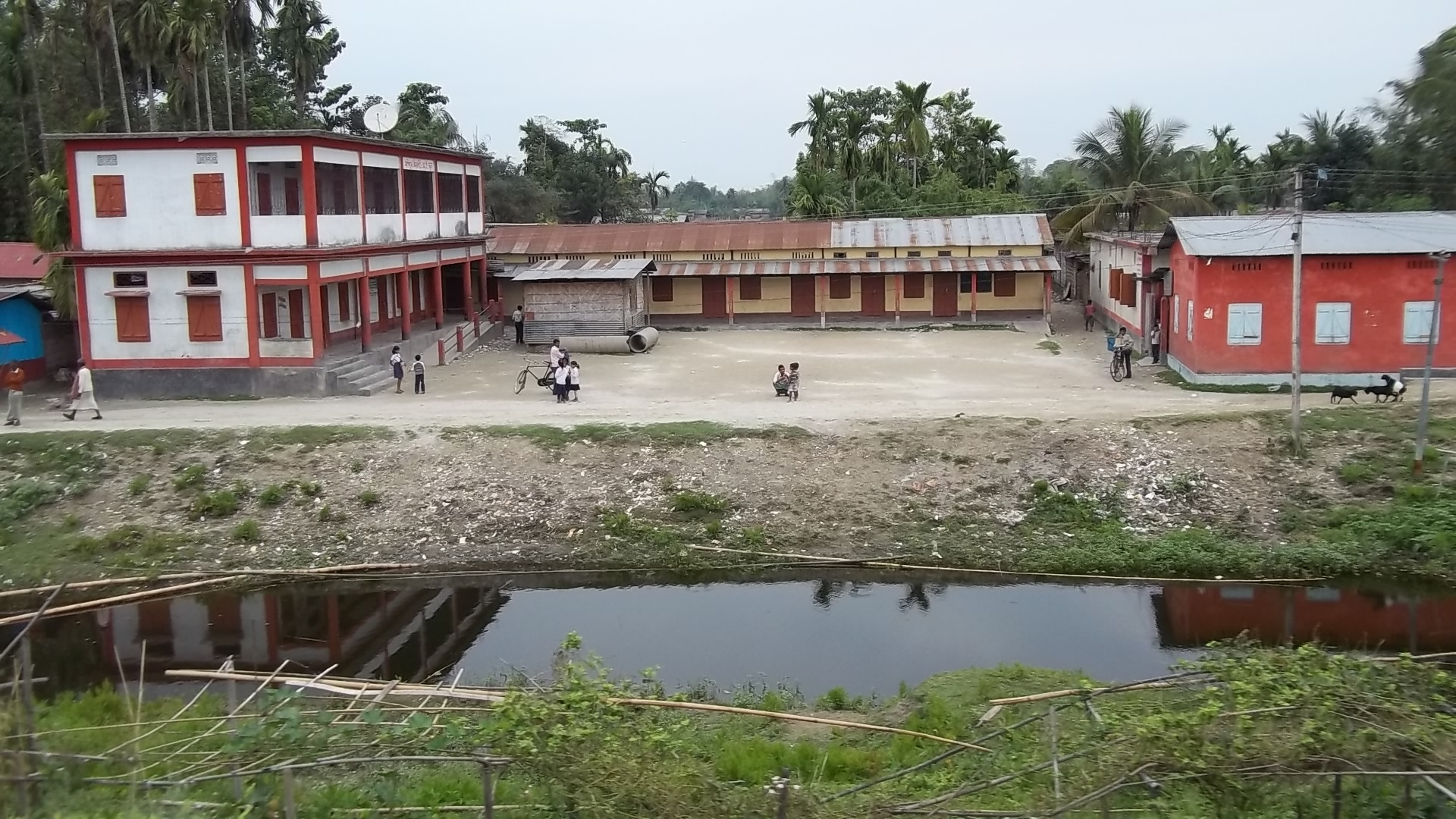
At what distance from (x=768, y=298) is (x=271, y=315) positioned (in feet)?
58.9

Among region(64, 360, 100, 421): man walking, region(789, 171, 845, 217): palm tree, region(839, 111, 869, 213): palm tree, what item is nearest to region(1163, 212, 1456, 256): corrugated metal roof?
region(64, 360, 100, 421): man walking

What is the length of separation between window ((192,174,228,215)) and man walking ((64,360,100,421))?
16.2 feet

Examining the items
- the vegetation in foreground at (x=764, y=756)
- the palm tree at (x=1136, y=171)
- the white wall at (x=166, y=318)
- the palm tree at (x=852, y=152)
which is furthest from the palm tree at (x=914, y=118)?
the vegetation in foreground at (x=764, y=756)

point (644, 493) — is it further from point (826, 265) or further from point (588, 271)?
point (826, 265)

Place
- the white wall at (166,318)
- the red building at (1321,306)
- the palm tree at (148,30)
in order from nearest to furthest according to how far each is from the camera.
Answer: the red building at (1321,306) → the white wall at (166,318) → the palm tree at (148,30)

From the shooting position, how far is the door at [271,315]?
105 feet

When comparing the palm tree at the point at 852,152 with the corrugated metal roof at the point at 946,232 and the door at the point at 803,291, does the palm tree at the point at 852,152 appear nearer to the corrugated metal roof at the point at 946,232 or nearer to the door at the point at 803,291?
the corrugated metal roof at the point at 946,232

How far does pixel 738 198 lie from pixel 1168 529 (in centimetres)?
16296

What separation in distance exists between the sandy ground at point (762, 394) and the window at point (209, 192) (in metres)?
4.78

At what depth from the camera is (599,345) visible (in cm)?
3600

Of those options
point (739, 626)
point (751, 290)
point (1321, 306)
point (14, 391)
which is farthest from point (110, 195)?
point (1321, 306)

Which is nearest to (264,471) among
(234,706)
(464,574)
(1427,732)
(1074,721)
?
(464,574)

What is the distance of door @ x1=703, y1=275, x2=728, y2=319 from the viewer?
43312mm

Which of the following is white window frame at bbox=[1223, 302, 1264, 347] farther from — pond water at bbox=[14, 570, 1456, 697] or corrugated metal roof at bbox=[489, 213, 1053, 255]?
corrugated metal roof at bbox=[489, 213, 1053, 255]
